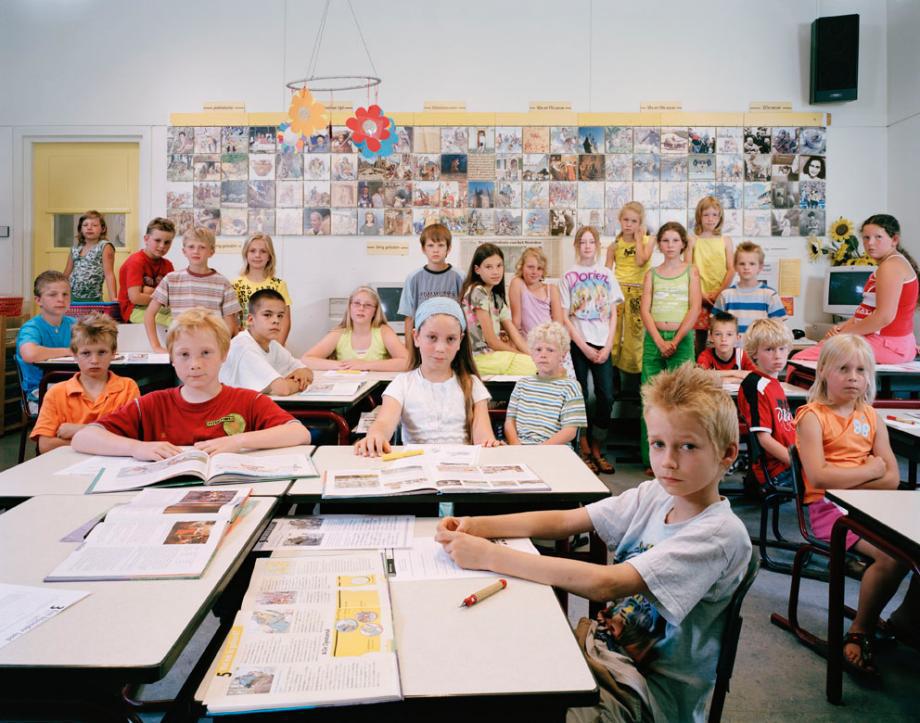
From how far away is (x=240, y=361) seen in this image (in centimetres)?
311

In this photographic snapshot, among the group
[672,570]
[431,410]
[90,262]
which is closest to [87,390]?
[431,410]

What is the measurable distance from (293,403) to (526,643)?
2135mm

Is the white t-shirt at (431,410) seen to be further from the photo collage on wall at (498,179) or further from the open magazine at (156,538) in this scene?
the photo collage on wall at (498,179)

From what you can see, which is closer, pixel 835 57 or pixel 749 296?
pixel 749 296

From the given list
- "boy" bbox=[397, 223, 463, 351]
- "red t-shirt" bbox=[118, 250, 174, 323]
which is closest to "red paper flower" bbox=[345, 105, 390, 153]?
"boy" bbox=[397, 223, 463, 351]

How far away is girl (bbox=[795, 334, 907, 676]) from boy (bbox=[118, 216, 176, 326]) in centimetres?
448

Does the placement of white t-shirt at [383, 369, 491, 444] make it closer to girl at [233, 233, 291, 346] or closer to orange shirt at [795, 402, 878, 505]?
orange shirt at [795, 402, 878, 505]

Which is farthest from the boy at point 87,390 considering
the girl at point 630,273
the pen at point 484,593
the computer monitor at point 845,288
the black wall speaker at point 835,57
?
the black wall speaker at point 835,57

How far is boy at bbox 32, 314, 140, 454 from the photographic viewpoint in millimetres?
2646

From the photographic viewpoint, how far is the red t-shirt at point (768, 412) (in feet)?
9.50

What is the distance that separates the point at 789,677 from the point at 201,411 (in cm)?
197

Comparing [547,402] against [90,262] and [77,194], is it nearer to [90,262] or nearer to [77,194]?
[90,262]

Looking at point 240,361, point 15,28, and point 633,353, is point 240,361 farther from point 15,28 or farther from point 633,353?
point 15,28

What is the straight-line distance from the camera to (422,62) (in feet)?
19.3
